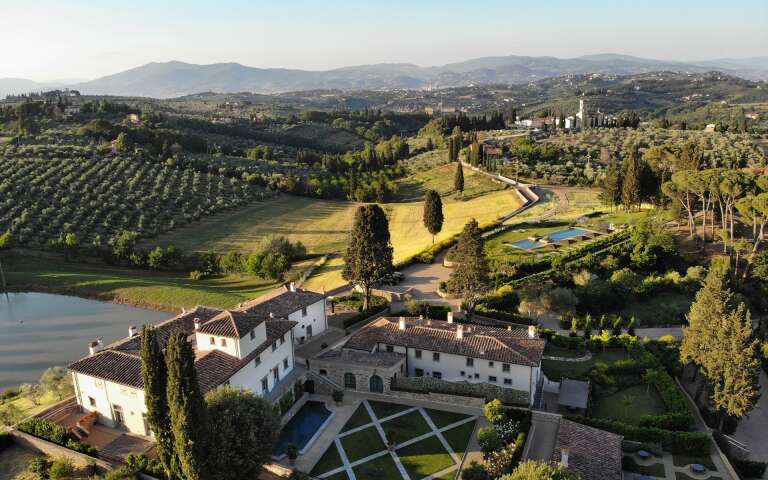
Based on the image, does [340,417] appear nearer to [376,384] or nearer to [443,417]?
[376,384]

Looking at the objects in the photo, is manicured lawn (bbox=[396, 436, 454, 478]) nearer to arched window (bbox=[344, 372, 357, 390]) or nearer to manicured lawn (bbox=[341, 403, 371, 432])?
manicured lawn (bbox=[341, 403, 371, 432])

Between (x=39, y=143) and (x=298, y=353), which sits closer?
(x=298, y=353)

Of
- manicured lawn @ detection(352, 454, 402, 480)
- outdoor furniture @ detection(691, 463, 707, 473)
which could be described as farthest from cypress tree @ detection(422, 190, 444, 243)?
outdoor furniture @ detection(691, 463, 707, 473)

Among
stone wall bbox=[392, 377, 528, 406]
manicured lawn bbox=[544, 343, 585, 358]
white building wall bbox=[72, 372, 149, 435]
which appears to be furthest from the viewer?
manicured lawn bbox=[544, 343, 585, 358]

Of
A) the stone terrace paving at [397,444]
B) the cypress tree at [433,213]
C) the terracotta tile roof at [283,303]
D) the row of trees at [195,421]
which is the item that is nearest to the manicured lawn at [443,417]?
the stone terrace paving at [397,444]

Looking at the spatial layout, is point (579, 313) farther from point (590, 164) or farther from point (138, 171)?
point (138, 171)

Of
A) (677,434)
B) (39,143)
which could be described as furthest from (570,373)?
(39,143)
